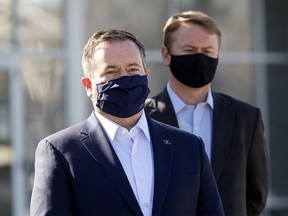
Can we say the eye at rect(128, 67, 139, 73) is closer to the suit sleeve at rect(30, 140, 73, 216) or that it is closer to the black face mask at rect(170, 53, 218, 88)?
the suit sleeve at rect(30, 140, 73, 216)

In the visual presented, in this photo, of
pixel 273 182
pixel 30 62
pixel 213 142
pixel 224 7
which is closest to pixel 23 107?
pixel 30 62

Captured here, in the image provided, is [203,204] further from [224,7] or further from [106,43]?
[224,7]

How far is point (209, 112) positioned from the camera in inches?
143

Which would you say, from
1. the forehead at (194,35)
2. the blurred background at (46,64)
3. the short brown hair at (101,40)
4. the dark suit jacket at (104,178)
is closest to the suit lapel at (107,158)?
the dark suit jacket at (104,178)

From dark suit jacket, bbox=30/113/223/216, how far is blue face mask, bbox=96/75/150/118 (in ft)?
0.32

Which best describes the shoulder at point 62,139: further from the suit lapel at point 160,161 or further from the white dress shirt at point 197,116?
the white dress shirt at point 197,116

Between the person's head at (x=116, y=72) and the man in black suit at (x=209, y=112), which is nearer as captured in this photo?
the person's head at (x=116, y=72)

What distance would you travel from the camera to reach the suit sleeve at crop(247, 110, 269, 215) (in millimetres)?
3617

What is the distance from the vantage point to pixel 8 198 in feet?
25.4

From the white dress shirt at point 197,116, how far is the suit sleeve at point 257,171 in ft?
0.80

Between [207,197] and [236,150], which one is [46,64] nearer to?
[236,150]

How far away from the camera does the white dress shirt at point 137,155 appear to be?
8.57 feet

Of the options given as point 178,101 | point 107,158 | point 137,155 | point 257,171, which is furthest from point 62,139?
point 257,171

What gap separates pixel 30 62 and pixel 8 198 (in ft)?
5.02
